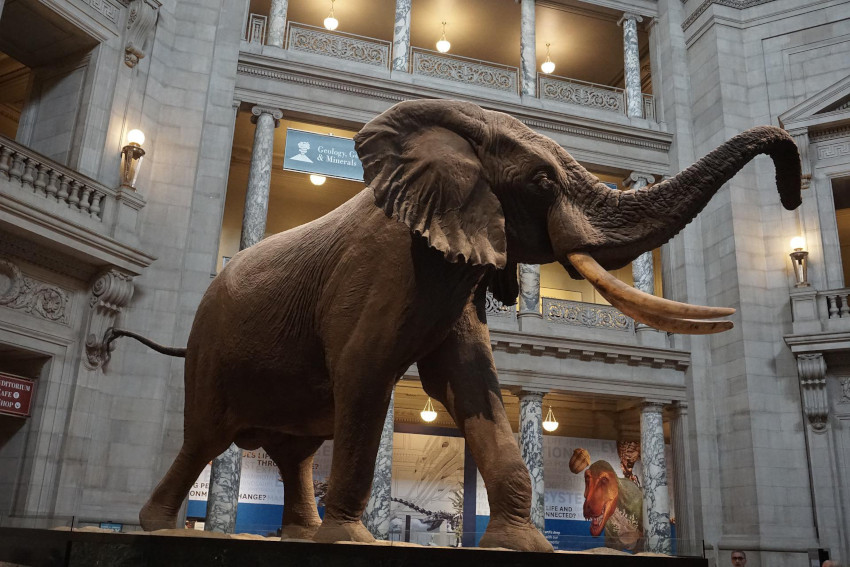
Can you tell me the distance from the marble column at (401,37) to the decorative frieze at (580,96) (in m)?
3.08

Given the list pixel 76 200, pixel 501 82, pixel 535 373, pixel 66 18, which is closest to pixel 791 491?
pixel 535 373

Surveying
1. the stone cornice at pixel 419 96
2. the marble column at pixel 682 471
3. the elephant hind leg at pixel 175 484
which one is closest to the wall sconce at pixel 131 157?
the stone cornice at pixel 419 96

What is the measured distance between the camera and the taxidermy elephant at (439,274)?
8.61 feet

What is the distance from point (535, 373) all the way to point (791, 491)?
483 centimetres

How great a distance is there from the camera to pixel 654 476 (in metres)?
13.9

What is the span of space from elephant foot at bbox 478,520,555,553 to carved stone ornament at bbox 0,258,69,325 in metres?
8.83

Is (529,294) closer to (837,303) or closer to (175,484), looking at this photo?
(837,303)

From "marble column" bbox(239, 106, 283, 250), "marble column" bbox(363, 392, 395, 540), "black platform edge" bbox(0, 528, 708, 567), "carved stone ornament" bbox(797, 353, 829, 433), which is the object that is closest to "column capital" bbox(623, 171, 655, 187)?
"carved stone ornament" bbox(797, 353, 829, 433)

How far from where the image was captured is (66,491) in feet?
32.3

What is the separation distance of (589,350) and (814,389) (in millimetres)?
3940

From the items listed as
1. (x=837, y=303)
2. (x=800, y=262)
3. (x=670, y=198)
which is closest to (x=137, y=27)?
(x=670, y=198)

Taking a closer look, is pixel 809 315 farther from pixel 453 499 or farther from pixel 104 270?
pixel 104 270

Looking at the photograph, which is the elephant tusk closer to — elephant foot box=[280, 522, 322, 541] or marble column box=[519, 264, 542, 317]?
elephant foot box=[280, 522, 322, 541]

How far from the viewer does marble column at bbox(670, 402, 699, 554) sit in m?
13.9
